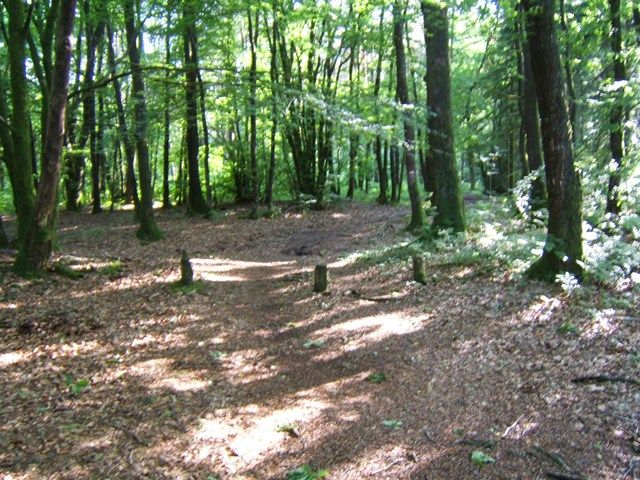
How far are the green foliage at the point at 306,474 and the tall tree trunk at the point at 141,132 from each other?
10533 mm

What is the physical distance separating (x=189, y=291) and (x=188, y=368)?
337 centimetres

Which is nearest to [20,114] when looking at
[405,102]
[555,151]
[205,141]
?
[405,102]

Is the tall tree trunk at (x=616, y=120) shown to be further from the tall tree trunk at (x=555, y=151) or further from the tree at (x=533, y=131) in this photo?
the tree at (x=533, y=131)

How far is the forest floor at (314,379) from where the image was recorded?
4.95 metres

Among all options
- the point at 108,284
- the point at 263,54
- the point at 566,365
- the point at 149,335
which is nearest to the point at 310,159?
the point at 263,54

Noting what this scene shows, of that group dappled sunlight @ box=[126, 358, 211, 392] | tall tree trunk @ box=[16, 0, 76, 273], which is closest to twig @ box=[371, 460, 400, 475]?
dappled sunlight @ box=[126, 358, 211, 392]

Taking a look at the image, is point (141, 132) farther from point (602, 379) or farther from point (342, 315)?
point (602, 379)

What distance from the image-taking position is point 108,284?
1026 cm

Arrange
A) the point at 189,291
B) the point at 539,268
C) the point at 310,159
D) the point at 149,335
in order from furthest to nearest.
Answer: the point at 310,159
the point at 189,291
the point at 539,268
the point at 149,335

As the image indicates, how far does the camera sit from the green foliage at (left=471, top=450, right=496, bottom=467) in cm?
487

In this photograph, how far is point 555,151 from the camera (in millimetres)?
8836

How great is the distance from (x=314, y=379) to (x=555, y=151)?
18.3 feet

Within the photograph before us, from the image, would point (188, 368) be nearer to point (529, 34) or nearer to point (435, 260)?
point (435, 260)

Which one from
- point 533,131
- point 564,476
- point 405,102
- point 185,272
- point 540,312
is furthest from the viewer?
point 533,131
